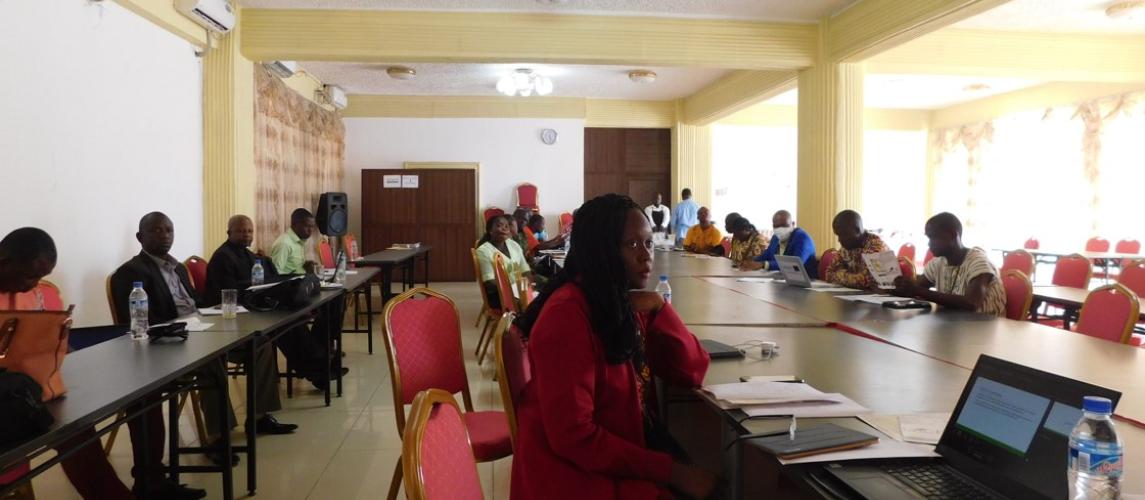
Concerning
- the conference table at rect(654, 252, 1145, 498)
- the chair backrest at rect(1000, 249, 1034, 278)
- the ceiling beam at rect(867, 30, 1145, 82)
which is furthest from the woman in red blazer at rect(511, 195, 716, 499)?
the ceiling beam at rect(867, 30, 1145, 82)

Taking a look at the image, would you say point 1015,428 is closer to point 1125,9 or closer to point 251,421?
point 251,421

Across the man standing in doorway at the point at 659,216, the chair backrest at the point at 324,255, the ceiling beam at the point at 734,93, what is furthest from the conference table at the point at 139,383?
the man standing in doorway at the point at 659,216

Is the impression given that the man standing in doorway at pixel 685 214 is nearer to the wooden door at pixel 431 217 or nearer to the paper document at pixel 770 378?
the wooden door at pixel 431 217

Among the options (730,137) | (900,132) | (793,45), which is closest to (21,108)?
(793,45)

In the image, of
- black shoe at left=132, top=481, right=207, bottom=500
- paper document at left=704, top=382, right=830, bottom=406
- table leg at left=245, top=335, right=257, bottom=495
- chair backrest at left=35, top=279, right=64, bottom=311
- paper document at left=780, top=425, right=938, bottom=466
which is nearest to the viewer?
paper document at left=780, top=425, right=938, bottom=466

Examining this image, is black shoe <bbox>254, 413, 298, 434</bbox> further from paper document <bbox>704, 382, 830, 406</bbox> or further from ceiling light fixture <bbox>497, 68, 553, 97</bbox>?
ceiling light fixture <bbox>497, 68, 553, 97</bbox>

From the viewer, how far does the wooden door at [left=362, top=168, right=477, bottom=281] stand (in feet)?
36.6

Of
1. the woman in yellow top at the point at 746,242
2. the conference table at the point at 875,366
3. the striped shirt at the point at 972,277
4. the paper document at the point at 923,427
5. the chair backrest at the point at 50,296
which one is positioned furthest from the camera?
the woman in yellow top at the point at 746,242

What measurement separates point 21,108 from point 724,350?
407 centimetres

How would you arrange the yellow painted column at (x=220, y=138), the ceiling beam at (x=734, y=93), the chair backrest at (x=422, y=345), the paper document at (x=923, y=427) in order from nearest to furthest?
the paper document at (x=923, y=427), the chair backrest at (x=422, y=345), the yellow painted column at (x=220, y=138), the ceiling beam at (x=734, y=93)

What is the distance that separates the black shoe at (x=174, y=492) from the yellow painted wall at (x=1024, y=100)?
1112 centimetres

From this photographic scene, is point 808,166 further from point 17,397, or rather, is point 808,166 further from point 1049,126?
point 17,397

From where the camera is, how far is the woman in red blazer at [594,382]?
1.56 metres

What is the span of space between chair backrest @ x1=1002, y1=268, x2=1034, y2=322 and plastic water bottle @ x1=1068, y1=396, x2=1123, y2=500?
3.10 metres
